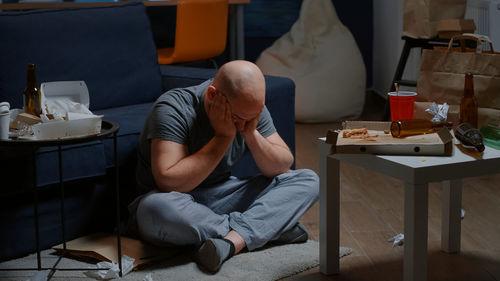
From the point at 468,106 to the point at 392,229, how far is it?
0.63m

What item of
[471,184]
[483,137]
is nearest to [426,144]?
[483,137]

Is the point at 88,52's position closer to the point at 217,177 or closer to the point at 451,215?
the point at 217,177

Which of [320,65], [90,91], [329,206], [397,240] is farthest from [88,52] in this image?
[320,65]

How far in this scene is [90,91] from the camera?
9.43ft

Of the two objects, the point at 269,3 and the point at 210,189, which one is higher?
the point at 269,3

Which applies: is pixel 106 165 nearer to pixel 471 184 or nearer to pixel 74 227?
pixel 74 227

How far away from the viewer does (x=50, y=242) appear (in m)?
2.37

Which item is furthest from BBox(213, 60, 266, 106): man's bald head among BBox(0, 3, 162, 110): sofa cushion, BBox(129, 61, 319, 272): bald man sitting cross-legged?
BBox(0, 3, 162, 110): sofa cushion

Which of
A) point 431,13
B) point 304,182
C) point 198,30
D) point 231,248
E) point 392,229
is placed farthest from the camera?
point 198,30

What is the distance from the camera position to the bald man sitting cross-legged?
2.15 metres

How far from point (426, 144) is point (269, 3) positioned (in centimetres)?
383

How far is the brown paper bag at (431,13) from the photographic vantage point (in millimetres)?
3697

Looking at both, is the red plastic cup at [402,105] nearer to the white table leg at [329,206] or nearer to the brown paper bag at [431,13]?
the white table leg at [329,206]

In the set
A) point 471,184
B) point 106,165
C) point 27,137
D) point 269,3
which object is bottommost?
point 471,184
